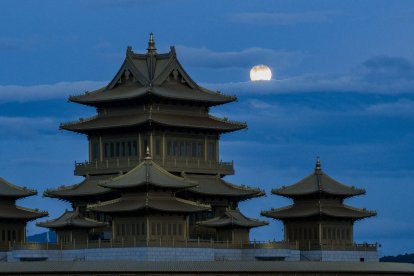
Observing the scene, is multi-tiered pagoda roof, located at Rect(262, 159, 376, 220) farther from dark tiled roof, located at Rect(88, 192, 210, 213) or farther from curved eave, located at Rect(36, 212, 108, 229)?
curved eave, located at Rect(36, 212, 108, 229)

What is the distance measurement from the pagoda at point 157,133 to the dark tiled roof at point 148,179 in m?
5.91

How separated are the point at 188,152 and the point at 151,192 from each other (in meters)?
12.6

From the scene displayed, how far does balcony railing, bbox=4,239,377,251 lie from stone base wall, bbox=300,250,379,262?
0.33 meters

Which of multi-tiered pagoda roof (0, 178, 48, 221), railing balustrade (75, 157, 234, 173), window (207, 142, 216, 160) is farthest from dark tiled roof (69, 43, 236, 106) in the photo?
multi-tiered pagoda roof (0, 178, 48, 221)

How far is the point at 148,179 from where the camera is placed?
10094cm

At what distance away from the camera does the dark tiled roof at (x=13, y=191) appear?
111812mm


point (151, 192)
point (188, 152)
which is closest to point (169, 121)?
point (188, 152)

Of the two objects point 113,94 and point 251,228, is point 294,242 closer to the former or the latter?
point 251,228

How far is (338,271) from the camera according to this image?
105188mm

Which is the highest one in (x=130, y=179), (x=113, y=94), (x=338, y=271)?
(x=113, y=94)

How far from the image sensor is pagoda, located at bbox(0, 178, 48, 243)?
112 meters

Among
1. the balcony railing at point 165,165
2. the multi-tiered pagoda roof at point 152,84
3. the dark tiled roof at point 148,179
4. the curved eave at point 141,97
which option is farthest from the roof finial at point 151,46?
the dark tiled roof at point 148,179

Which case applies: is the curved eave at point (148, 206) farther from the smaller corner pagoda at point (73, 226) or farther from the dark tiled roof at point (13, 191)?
the dark tiled roof at point (13, 191)

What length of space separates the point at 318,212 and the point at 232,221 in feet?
28.9
